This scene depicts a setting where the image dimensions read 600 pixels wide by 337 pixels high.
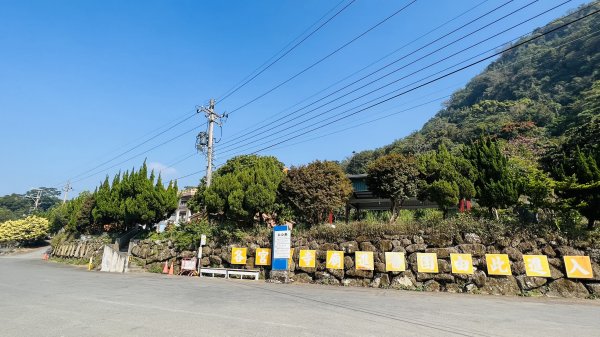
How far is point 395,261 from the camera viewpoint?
41.8 ft

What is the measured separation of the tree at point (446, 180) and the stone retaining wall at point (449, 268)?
2.29 metres

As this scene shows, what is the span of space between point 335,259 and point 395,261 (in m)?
2.45

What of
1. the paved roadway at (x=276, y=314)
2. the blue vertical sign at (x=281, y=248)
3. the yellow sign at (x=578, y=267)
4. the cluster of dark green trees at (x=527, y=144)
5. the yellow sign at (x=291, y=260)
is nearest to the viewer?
the paved roadway at (x=276, y=314)

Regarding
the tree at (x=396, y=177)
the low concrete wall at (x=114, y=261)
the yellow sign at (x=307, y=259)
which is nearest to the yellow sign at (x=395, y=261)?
the tree at (x=396, y=177)

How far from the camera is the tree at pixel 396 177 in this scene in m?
15.3

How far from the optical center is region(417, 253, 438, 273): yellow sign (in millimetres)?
12172

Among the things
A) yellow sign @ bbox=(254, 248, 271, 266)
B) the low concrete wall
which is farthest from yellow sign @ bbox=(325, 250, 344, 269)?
the low concrete wall

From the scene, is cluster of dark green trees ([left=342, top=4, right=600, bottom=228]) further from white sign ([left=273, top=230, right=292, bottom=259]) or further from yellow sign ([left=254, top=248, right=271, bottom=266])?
yellow sign ([left=254, top=248, right=271, bottom=266])

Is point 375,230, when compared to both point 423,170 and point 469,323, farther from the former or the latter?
point 469,323

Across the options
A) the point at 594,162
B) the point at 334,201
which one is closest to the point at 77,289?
the point at 334,201

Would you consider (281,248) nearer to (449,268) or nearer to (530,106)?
(449,268)

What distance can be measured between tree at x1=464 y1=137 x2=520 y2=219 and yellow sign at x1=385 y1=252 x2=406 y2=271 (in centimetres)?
434

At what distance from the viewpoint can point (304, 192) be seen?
15469 millimetres

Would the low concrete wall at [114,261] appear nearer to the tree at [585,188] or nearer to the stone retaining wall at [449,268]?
the stone retaining wall at [449,268]
